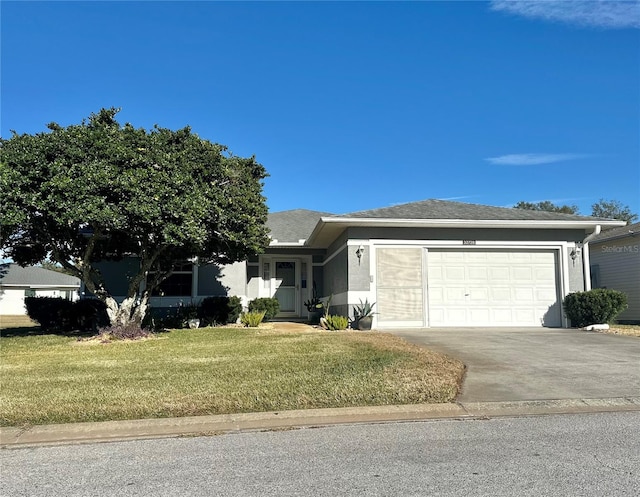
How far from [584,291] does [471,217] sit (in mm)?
3951

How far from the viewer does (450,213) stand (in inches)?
581

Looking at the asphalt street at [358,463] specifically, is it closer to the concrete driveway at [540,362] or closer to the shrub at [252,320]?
the concrete driveway at [540,362]

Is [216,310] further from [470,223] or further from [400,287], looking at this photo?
[470,223]

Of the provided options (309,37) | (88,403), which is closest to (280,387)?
(88,403)

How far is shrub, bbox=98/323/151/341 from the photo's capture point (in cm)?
1165

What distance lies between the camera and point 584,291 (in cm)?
1432

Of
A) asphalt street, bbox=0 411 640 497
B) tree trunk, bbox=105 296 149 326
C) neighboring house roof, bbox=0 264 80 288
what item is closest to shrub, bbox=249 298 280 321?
tree trunk, bbox=105 296 149 326

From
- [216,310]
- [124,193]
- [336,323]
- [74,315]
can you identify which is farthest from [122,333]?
[336,323]

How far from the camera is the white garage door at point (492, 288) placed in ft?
47.3

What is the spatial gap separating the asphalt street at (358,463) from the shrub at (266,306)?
38.8 feet

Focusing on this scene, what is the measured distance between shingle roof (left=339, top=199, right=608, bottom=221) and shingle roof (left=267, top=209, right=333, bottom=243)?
186 inches

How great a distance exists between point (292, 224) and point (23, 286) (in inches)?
961

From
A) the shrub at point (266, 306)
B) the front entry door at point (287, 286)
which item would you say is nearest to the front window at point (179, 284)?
the shrub at point (266, 306)

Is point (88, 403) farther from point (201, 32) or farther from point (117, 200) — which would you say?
point (201, 32)
